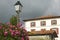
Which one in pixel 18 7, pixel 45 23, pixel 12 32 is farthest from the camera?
pixel 45 23

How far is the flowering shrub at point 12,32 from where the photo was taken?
13.1 metres

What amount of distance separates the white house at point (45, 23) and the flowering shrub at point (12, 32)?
56.6m

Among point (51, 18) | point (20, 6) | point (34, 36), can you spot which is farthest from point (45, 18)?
point (20, 6)

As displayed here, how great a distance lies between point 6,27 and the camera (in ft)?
44.5

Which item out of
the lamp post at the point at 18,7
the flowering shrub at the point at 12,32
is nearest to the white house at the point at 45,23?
the lamp post at the point at 18,7

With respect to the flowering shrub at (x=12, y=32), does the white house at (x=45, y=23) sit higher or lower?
higher

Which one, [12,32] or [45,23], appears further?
[45,23]

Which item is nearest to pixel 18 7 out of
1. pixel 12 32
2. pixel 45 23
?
pixel 12 32

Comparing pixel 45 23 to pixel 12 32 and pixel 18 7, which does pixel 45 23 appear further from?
pixel 12 32

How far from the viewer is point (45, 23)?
7225 cm

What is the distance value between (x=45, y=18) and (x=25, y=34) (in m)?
58.9

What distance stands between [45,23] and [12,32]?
5926 cm

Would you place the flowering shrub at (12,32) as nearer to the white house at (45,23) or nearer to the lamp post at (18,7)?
the lamp post at (18,7)

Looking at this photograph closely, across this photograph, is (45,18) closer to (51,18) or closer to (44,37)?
(51,18)
